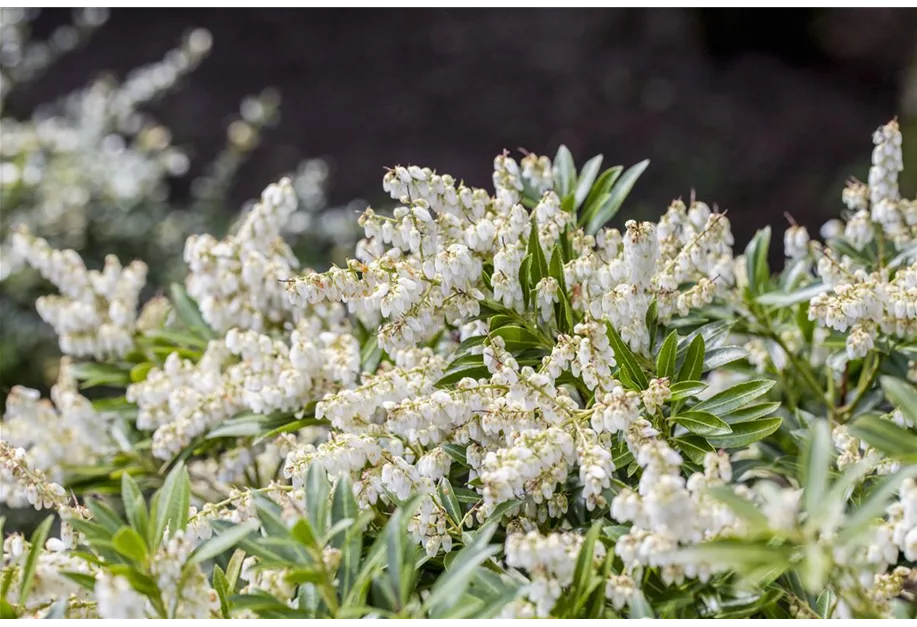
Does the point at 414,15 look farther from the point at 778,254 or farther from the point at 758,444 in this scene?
the point at 758,444

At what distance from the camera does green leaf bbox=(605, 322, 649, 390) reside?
145 centimetres

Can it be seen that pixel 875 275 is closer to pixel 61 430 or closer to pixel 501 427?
pixel 501 427

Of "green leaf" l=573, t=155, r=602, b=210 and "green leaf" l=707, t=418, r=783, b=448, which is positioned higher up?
"green leaf" l=573, t=155, r=602, b=210

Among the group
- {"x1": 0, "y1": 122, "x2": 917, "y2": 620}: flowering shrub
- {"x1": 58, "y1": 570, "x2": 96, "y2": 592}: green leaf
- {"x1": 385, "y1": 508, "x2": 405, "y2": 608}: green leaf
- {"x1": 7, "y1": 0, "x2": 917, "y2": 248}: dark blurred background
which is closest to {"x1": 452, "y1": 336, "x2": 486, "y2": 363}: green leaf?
{"x1": 0, "y1": 122, "x2": 917, "y2": 620}: flowering shrub

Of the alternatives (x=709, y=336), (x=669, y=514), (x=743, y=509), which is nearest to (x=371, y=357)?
(x=709, y=336)

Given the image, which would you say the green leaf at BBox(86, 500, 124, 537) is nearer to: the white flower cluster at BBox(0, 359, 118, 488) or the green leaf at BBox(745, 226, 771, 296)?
the white flower cluster at BBox(0, 359, 118, 488)

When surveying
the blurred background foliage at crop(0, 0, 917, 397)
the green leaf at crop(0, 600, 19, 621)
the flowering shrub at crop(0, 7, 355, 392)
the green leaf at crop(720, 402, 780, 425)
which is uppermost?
the blurred background foliage at crop(0, 0, 917, 397)

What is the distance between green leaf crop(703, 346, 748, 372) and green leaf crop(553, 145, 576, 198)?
0.48 meters

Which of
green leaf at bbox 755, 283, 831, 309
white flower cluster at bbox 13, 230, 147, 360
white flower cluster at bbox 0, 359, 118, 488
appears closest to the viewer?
green leaf at bbox 755, 283, 831, 309

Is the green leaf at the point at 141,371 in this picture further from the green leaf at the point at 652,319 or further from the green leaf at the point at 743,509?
the green leaf at the point at 743,509

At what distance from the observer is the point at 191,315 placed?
2.21m

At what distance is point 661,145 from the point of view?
6363 millimetres

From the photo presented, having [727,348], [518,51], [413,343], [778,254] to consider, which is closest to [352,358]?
[413,343]

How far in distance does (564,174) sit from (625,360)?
577mm
